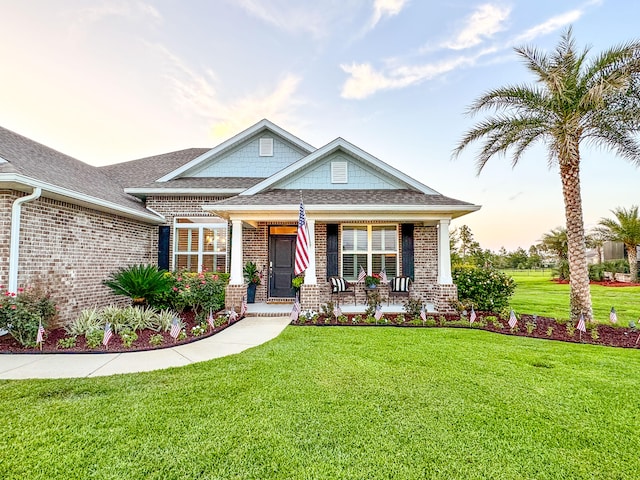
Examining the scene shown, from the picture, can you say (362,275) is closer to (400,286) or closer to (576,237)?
(400,286)

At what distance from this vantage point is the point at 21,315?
18.4 feet

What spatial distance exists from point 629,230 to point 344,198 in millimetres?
28459

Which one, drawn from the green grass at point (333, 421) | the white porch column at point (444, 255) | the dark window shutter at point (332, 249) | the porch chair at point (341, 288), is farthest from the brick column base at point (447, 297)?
the green grass at point (333, 421)

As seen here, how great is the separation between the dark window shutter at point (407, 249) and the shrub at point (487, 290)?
1688mm

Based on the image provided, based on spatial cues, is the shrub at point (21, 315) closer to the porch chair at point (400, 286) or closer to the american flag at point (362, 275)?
the american flag at point (362, 275)

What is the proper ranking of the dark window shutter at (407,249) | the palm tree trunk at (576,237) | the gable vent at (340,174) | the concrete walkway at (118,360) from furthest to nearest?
the dark window shutter at (407,249), the gable vent at (340,174), the palm tree trunk at (576,237), the concrete walkway at (118,360)

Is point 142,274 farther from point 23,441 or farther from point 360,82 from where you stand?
point 360,82

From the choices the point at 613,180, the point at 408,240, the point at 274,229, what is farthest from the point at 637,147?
the point at 274,229

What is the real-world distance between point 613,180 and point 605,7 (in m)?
8.87

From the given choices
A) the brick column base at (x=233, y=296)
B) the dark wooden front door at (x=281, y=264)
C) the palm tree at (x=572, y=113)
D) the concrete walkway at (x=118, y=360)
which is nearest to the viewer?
the concrete walkway at (x=118, y=360)

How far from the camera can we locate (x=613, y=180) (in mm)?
14578

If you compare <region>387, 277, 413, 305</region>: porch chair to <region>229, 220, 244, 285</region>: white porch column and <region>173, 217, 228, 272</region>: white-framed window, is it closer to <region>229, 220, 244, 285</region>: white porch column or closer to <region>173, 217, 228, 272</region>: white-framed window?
<region>229, 220, 244, 285</region>: white porch column

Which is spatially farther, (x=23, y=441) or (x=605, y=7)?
(x=605, y=7)

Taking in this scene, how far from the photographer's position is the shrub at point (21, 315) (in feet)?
18.1
